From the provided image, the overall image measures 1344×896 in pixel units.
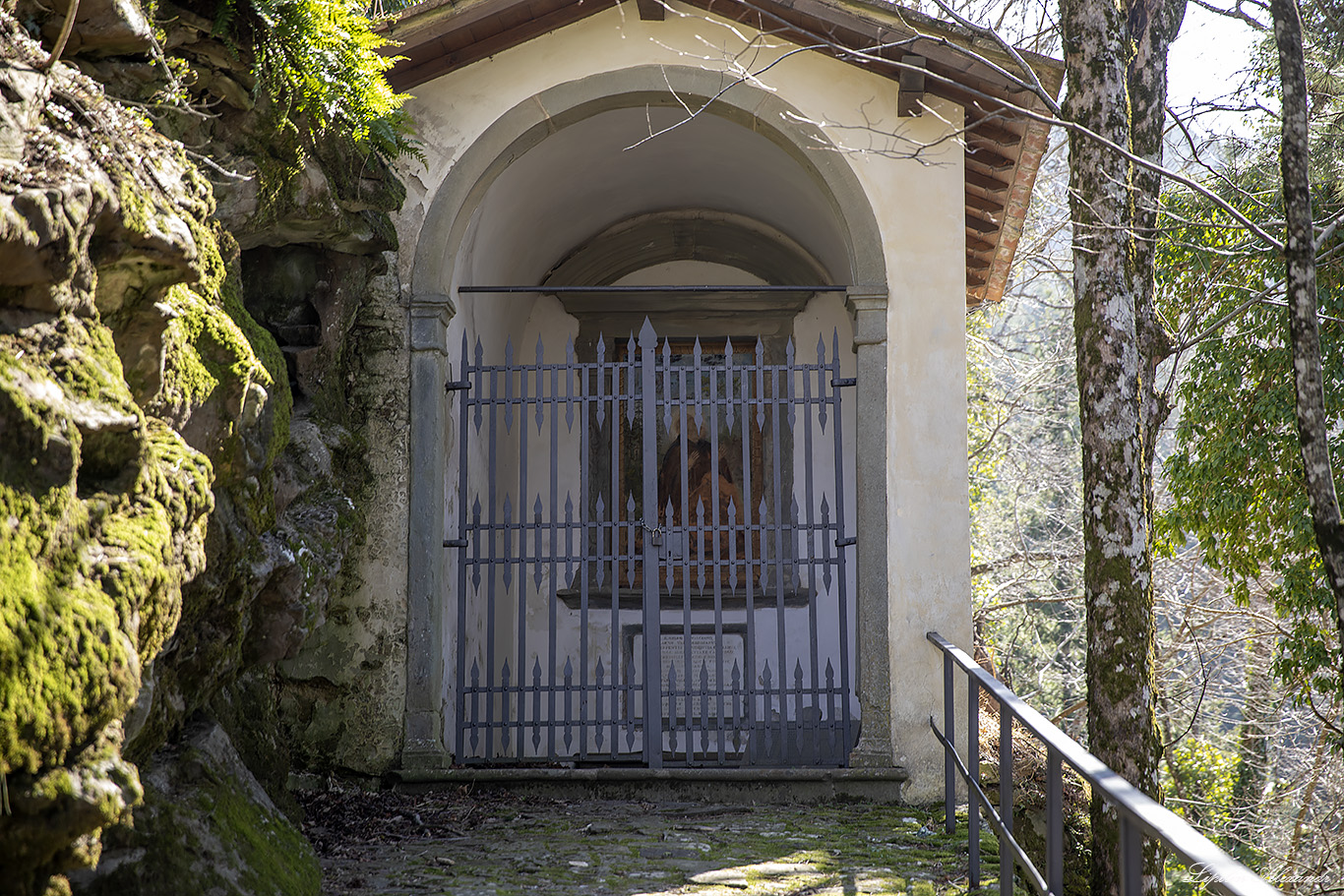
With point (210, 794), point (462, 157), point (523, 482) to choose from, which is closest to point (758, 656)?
point (523, 482)

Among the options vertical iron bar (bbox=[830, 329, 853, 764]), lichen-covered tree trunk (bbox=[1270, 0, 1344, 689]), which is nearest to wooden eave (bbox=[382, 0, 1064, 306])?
lichen-covered tree trunk (bbox=[1270, 0, 1344, 689])

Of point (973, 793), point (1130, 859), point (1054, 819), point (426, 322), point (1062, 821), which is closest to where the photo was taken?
point (1130, 859)

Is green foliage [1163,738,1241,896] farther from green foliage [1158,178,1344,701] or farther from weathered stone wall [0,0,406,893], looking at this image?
weathered stone wall [0,0,406,893]

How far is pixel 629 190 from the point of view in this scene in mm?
8531

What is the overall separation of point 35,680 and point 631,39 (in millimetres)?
5192

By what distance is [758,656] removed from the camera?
29.8 feet

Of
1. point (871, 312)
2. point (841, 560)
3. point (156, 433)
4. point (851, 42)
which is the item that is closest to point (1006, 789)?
point (156, 433)

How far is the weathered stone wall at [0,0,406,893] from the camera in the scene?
239cm

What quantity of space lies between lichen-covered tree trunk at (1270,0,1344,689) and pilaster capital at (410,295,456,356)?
4123mm

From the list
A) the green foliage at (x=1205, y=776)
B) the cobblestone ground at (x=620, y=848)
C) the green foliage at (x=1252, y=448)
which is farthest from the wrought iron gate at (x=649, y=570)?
the green foliage at (x=1205, y=776)

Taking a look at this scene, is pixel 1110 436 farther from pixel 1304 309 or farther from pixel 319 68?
pixel 319 68

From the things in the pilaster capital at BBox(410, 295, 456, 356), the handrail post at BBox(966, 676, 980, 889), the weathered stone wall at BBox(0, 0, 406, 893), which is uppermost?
the pilaster capital at BBox(410, 295, 456, 356)

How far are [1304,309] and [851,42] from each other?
2.96 metres

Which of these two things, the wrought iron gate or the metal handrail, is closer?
the metal handrail
